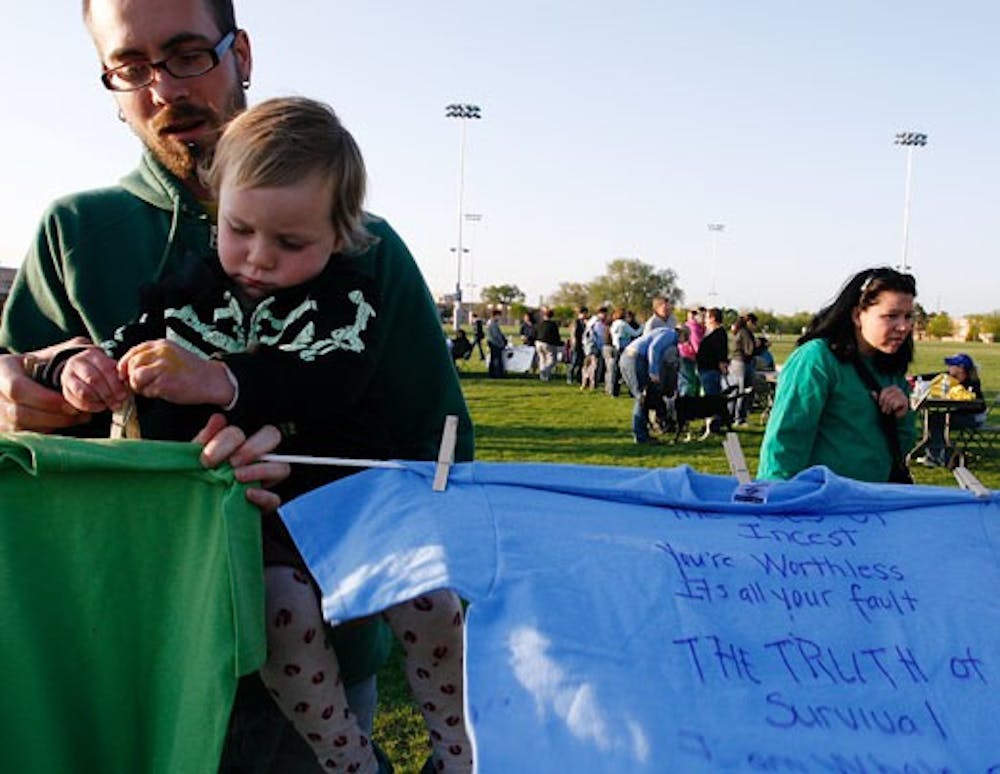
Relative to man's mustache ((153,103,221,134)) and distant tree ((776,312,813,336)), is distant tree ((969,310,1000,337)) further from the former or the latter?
man's mustache ((153,103,221,134))

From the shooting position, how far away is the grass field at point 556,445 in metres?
4.04

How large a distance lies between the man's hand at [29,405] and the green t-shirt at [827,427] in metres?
3.22

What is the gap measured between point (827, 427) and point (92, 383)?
3516mm

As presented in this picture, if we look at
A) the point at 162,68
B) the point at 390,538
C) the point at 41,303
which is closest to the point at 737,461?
the point at 390,538

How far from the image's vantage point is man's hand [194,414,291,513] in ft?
5.51

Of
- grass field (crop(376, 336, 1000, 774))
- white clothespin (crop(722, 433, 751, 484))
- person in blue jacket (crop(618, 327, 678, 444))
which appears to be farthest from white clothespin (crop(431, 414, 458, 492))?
person in blue jacket (crop(618, 327, 678, 444))

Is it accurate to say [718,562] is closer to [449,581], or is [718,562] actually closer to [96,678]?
[449,581]

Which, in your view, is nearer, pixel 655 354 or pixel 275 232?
pixel 275 232

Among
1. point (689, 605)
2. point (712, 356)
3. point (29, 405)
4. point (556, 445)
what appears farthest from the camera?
point (712, 356)

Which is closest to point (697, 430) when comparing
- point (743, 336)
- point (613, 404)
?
point (743, 336)

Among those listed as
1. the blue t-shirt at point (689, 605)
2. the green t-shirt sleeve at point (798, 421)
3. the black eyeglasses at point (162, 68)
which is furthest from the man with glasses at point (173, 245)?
the green t-shirt sleeve at point (798, 421)

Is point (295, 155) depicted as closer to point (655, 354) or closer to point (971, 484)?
point (971, 484)

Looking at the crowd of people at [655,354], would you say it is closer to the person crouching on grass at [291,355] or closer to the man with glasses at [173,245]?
the man with glasses at [173,245]

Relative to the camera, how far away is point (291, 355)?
1.72 meters
